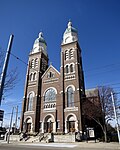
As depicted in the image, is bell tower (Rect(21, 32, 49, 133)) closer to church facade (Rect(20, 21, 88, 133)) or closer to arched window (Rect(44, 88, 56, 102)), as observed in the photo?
church facade (Rect(20, 21, 88, 133))

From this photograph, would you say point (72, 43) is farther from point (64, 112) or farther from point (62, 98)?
point (64, 112)

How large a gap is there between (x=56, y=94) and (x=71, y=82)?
4.72 m

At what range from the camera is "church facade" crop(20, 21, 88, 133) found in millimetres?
29828

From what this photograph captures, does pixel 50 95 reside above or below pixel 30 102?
above

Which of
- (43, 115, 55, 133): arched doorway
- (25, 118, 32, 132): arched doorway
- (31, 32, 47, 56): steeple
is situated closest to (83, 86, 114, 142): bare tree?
(43, 115, 55, 133): arched doorway

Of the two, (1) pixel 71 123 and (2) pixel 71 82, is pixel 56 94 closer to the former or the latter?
(2) pixel 71 82

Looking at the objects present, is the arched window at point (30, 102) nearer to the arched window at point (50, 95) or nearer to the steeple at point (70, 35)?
the arched window at point (50, 95)

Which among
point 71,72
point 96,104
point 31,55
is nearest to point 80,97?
point 96,104

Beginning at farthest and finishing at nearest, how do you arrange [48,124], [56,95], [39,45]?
1. [39,45]
2. [56,95]
3. [48,124]

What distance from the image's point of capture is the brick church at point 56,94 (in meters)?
29.8

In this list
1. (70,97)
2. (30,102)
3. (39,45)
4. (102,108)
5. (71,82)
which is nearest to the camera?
(102,108)

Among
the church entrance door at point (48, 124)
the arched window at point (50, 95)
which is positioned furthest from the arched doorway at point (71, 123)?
the arched window at point (50, 95)

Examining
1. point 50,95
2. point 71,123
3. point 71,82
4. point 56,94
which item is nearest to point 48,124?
point 71,123

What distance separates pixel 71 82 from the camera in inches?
1304
